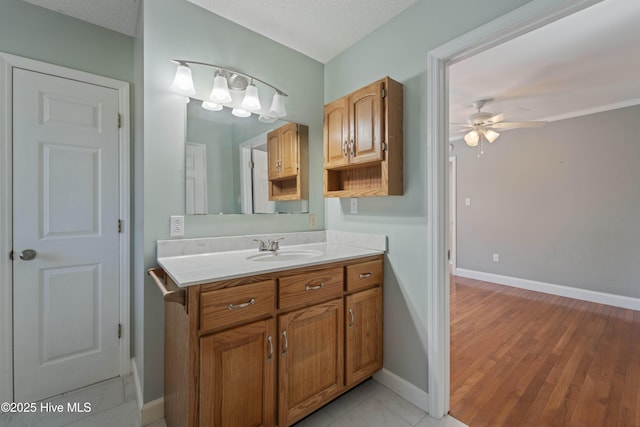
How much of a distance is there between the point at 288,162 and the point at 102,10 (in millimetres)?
1527

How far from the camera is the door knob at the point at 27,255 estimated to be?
166cm

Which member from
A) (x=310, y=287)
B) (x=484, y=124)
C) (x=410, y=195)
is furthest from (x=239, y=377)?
(x=484, y=124)

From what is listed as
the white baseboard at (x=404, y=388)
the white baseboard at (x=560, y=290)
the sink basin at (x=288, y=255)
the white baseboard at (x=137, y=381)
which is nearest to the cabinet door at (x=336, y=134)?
the sink basin at (x=288, y=255)

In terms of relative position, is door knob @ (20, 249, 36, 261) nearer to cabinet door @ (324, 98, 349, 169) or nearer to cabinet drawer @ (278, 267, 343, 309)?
cabinet drawer @ (278, 267, 343, 309)

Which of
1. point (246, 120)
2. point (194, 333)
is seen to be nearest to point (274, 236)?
point (246, 120)

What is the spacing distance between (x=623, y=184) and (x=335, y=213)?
3586mm

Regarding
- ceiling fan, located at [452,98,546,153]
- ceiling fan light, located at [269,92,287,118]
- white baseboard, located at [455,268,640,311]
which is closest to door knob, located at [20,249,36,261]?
ceiling fan light, located at [269,92,287,118]

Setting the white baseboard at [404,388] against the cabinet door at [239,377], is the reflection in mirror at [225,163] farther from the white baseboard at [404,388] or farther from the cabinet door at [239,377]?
the white baseboard at [404,388]

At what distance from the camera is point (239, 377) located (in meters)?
1.21

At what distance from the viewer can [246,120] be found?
1.92 metres

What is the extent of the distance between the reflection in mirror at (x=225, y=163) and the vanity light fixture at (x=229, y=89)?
50 millimetres

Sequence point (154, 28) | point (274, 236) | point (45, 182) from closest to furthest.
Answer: point (154, 28) → point (45, 182) → point (274, 236)

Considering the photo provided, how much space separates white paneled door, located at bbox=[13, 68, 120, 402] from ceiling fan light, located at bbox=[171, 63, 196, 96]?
71cm

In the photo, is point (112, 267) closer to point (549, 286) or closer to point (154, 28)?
point (154, 28)
